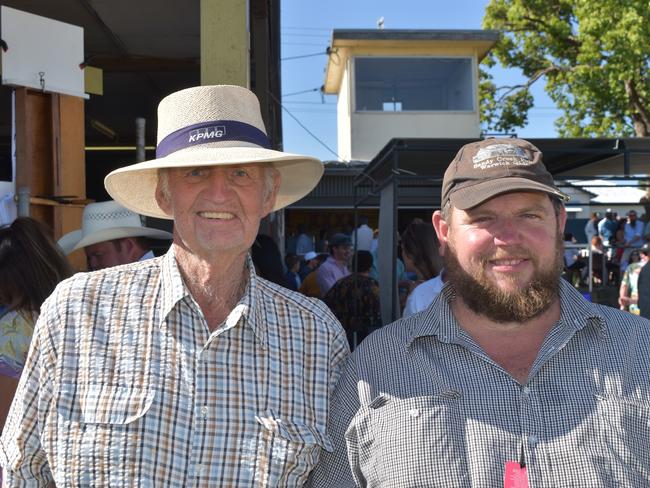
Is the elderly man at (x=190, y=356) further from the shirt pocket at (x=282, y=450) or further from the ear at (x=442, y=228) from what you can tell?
the ear at (x=442, y=228)

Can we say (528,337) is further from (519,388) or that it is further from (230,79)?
(230,79)

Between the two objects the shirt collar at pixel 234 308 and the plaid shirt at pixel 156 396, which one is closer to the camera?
the plaid shirt at pixel 156 396

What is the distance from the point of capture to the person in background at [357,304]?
7.06 meters

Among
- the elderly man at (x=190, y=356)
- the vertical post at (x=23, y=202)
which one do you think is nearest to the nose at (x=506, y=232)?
the elderly man at (x=190, y=356)

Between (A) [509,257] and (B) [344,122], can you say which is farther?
(B) [344,122]

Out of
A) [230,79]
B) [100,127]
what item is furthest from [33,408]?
[100,127]

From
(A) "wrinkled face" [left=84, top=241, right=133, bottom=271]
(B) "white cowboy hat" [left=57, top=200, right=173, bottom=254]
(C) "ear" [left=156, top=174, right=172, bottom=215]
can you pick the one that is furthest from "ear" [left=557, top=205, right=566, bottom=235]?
(A) "wrinkled face" [left=84, top=241, right=133, bottom=271]

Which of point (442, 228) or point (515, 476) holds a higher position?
point (442, 228)

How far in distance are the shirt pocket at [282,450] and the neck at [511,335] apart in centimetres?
56

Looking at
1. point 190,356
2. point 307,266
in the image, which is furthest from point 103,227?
point 307,266

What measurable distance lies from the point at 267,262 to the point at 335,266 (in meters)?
4.23

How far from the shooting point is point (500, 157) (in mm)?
2289

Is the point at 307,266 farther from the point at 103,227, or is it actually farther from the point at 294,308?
the point at 294,308

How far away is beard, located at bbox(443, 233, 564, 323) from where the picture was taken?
2.18 meters
